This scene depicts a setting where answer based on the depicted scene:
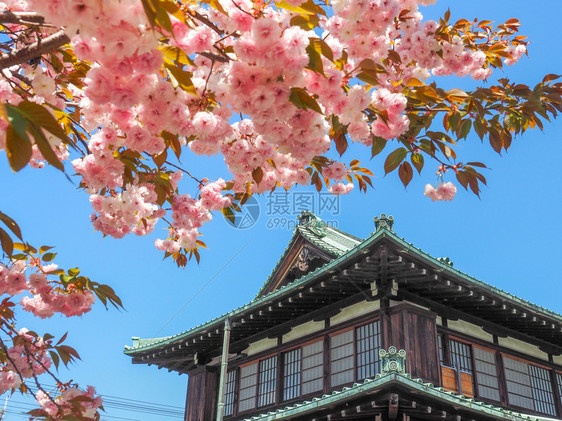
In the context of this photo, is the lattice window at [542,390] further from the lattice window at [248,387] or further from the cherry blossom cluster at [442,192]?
the cherry blossom cluster at [442,192]

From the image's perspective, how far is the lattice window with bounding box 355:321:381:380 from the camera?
10438mm

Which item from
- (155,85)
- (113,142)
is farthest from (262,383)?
(155,85)

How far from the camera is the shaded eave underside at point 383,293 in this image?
1005cm

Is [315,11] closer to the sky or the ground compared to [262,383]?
closer to the ground

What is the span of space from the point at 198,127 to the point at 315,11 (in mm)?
996

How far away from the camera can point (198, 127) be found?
133 inches

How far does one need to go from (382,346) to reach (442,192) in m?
5.76

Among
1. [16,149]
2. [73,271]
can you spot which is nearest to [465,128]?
[16,149]

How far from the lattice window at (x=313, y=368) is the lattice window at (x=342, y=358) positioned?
1.13 feet

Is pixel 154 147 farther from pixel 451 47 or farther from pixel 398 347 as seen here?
pixel 398 347

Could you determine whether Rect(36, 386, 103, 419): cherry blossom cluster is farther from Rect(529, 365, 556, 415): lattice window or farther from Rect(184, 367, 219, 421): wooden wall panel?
Rect(529, 365, 556, 415): lattice window

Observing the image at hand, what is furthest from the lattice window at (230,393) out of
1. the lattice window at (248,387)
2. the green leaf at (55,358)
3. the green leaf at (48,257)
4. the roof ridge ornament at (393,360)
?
the green leaf at (48,257)

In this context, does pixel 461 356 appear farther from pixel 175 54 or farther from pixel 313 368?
pixel 175 54

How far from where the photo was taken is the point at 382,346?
10.4m
